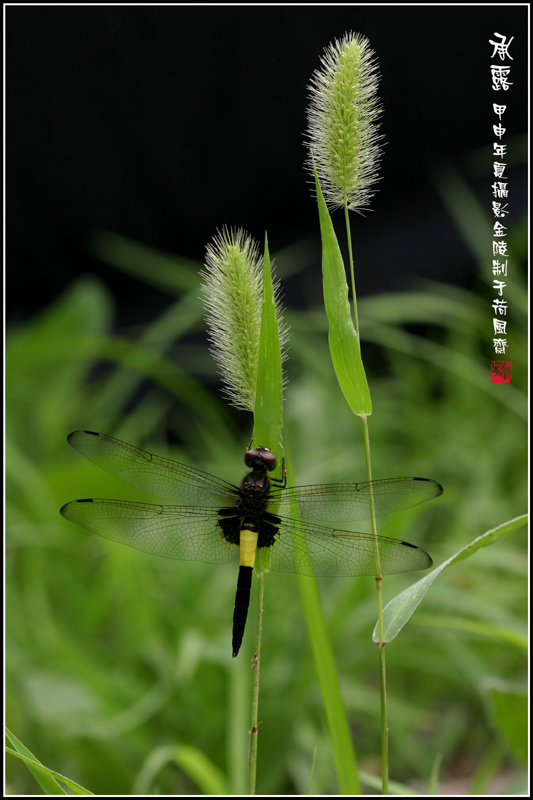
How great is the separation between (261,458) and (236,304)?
116 mm

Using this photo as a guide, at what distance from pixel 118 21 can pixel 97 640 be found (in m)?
1.28

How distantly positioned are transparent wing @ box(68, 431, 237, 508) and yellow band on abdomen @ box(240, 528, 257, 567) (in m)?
0.05

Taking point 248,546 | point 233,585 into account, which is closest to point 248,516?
point 248,546

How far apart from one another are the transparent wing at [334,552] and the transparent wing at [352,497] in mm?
16

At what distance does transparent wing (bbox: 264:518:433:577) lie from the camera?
51cm

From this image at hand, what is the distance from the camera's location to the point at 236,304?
0.41 metres

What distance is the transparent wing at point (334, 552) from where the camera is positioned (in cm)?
51

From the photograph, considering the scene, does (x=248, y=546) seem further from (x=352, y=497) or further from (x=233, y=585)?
(x=233, y=585)

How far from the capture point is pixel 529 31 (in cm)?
59

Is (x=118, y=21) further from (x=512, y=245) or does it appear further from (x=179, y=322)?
Result: (x=512, y=245)

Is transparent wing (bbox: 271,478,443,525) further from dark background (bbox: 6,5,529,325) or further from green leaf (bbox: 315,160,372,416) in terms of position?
dark background (bbox: 6,5,529,325)

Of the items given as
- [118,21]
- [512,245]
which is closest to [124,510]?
[118,21]

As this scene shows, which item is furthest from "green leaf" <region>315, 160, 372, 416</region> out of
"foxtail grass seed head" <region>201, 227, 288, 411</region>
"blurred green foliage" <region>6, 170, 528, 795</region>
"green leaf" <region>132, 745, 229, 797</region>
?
"green leaf" <region>132, 745, 229, 797</region>

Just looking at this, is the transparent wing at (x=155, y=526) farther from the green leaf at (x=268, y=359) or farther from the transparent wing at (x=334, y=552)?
the green leaf at (x=268, y=359)
